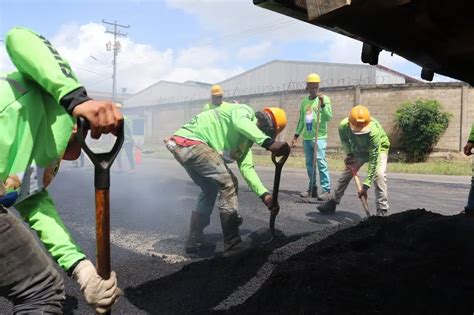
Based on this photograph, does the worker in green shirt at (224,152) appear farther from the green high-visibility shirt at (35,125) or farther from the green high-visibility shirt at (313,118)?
the green high-visibility shirt at (313,118)

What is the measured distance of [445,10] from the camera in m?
1.96

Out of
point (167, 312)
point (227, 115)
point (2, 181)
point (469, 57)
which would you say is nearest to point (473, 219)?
point (469, 57)

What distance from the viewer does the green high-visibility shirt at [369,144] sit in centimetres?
579

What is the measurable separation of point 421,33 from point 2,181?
6.42 feet

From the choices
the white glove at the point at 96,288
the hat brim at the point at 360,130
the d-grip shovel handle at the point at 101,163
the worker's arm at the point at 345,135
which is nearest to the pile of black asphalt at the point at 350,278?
the white glove at the point at 96,288

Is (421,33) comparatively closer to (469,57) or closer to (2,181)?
(469,57)

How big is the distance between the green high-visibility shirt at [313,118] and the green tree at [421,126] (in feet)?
29.0

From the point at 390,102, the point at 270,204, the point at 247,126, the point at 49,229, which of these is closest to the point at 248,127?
the point at 247,126

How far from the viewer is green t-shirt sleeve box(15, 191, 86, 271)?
6.04 ft

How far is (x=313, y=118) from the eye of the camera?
776 centimetres

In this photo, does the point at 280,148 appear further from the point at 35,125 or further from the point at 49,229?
the point at 35,125

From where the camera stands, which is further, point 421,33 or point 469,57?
point 469,57

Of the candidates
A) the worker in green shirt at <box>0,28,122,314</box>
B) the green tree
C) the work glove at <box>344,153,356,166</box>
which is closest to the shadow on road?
the work glove at <box>344,153,356,166</box>

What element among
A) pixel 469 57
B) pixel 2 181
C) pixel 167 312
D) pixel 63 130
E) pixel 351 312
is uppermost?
pixel 469 57
